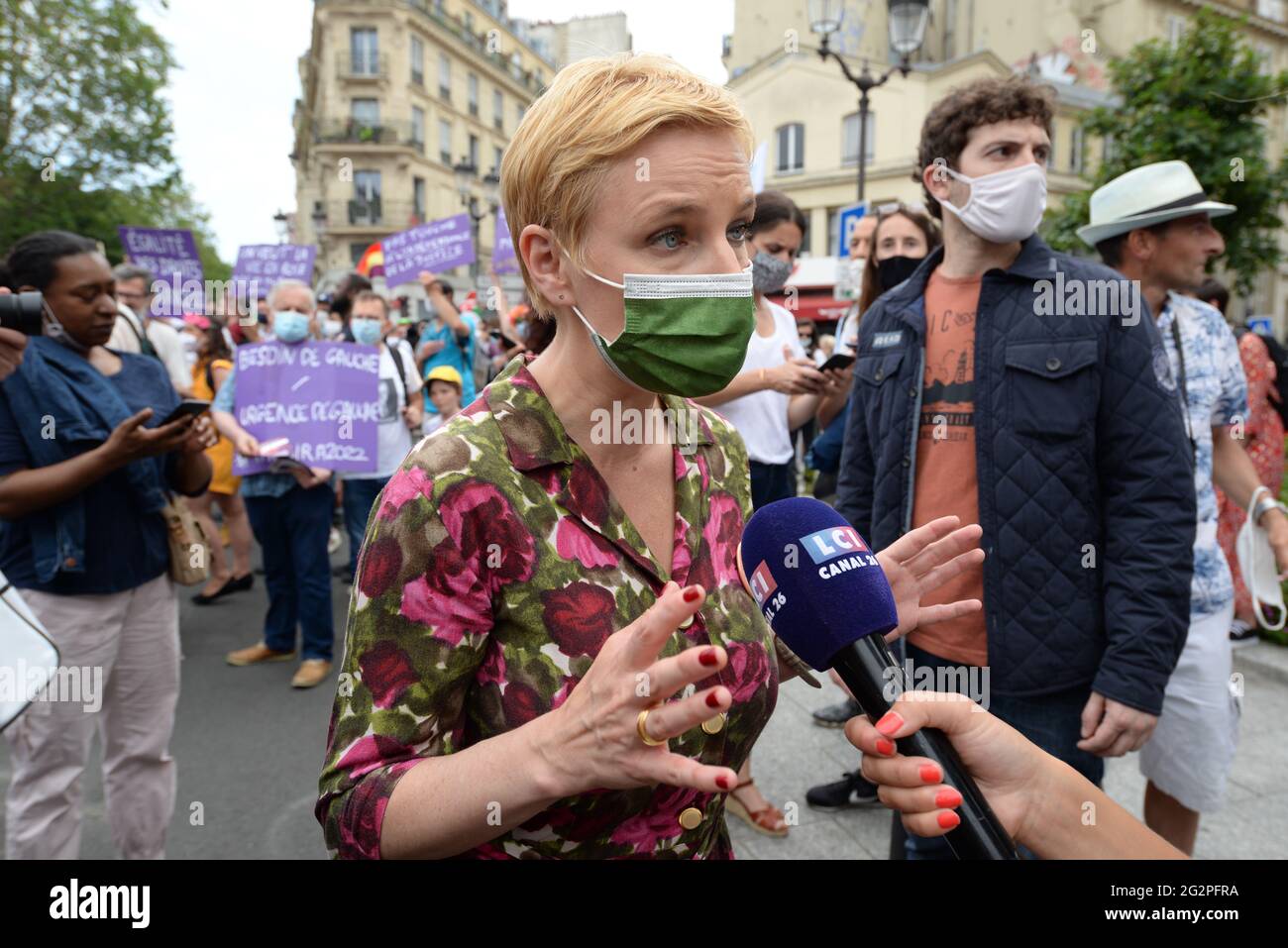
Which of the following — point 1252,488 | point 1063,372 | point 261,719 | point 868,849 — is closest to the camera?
point 1063,372

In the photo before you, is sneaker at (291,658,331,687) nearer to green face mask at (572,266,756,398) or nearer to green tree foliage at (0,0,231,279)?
green face mask at (572,266,756,398)

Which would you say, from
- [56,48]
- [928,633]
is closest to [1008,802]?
→ [928,633]

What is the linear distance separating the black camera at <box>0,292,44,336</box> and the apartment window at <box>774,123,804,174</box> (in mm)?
34028

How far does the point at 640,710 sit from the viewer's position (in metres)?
0.92

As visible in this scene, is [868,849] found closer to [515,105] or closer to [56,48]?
[56,48]

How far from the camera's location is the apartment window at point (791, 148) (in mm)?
33312

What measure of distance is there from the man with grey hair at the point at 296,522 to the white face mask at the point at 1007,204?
13.4ft

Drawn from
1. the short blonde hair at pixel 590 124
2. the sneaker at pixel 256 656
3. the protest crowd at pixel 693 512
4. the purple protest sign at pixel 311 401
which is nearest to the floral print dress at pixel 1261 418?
the protest crowd at pixel 693 512

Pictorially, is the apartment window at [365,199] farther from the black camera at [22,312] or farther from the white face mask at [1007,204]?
the white face mask at [1007,204]

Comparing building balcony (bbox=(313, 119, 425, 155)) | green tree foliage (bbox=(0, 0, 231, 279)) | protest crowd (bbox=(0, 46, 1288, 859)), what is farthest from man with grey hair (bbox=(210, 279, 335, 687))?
building balcony (bbox=(313, 119, 425, 155))

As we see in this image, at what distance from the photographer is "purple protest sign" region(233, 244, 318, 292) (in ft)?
28.9

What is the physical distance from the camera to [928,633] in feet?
8.20
